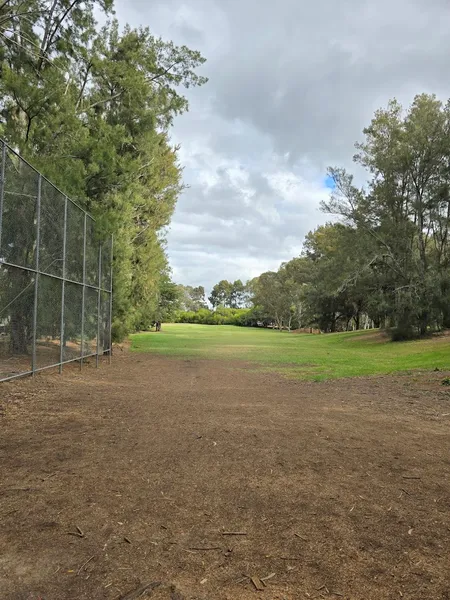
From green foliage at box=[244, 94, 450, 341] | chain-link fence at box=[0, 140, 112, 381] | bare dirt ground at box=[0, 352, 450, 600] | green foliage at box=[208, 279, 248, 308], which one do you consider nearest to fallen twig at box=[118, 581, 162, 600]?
bare dirt ground at box=[0, 352, 450, 600]

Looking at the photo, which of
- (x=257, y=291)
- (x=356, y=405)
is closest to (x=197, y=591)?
(x=356, y=405)

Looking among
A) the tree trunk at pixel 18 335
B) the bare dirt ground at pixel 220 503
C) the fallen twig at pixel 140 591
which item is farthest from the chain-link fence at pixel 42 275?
the fallen twig at pixel 140 591

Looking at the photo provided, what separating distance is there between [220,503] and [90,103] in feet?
51.8

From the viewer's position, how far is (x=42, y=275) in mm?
9320

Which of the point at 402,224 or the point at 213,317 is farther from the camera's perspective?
the point at 213,317

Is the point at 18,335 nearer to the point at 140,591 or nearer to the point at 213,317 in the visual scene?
the point at 140,591

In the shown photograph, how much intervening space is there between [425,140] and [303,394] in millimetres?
24965

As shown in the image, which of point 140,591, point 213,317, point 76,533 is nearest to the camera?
point 140,591

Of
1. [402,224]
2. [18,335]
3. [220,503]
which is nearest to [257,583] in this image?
[220,503]

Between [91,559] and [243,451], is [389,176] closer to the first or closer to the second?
[243,451]

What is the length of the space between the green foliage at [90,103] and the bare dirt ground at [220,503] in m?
5.15

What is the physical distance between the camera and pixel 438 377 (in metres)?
11.8

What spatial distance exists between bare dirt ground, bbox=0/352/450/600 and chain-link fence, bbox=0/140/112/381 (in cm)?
186

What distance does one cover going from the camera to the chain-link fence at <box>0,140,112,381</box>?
26.0 ft
